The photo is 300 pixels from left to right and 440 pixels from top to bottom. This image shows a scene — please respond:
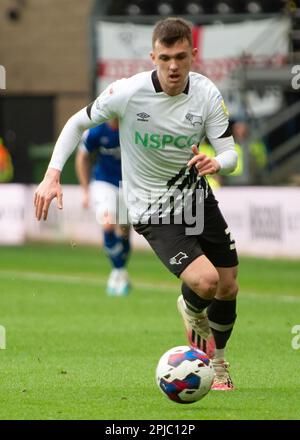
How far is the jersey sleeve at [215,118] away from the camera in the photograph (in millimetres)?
8867

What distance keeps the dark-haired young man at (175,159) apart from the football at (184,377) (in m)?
0.62

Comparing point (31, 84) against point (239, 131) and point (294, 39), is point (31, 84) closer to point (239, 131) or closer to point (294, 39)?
point (294, 39)

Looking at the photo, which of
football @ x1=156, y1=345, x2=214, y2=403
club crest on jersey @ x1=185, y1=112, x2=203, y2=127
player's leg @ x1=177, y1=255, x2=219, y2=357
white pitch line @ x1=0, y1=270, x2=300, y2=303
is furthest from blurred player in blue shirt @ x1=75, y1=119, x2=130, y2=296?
football @ x1=156, y1=345, x2=214, y2=403

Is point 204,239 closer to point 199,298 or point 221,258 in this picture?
point 221,258

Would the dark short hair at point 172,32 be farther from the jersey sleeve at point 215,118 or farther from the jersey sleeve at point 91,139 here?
the jersey sleeve at point 91,139

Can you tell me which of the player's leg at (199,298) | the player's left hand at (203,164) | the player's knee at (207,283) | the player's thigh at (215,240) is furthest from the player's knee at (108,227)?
the player's left hand at (203,164)

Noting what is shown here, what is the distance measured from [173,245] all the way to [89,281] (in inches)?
376

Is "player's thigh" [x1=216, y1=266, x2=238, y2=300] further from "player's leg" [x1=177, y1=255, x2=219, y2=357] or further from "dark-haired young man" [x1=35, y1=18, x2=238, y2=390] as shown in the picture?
"player's leg" [x1=177, y1=255, x2=219, y2=357]

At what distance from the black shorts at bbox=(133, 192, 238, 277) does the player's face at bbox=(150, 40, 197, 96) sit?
2.81 feet

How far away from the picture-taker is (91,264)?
2155 centimetres

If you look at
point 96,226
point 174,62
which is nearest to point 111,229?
point 174,62

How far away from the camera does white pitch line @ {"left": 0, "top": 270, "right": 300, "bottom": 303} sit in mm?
16198
